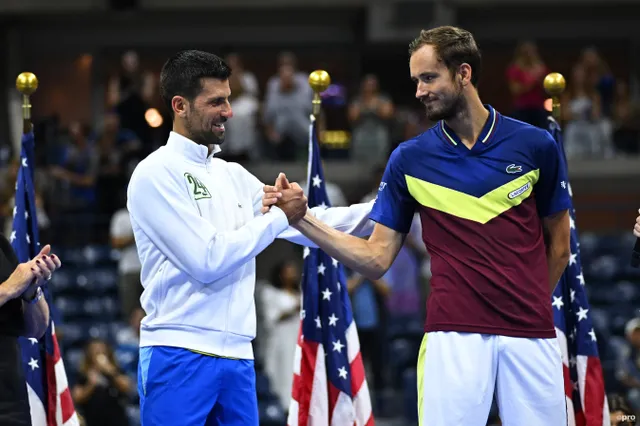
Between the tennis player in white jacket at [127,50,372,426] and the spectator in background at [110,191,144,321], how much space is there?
6.88 metres

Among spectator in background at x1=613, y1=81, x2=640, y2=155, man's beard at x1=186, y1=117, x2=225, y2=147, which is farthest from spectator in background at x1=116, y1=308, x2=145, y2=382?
spectator in background at x1=613, y1=81, x2=640, y2=155

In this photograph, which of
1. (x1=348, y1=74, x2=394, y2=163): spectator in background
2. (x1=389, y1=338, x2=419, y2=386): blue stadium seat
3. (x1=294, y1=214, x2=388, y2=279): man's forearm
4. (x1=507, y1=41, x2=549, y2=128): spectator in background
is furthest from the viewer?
(x1=348, y1=74, x2=394, y2=163): spectator in background

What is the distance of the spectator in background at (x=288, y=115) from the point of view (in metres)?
14.5

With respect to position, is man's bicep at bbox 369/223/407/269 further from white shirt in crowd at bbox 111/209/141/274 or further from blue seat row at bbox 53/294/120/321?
blue seat row at bbox 53/294/120/321

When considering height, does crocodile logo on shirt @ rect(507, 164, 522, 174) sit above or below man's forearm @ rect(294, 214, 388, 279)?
above

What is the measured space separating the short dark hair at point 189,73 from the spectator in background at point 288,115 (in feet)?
30.0

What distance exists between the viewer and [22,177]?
271 inches

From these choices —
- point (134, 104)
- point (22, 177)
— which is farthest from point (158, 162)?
point (134, 104)

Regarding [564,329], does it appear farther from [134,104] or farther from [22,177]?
[134,104]

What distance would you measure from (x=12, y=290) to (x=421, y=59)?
81.9 inches

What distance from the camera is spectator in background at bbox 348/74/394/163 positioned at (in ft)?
47.5

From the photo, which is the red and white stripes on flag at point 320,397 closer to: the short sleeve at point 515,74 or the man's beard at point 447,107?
the man's beard at point 447,107

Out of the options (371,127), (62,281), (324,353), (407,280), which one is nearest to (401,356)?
(407,280)

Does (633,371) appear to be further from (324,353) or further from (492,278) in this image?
(492,278)
